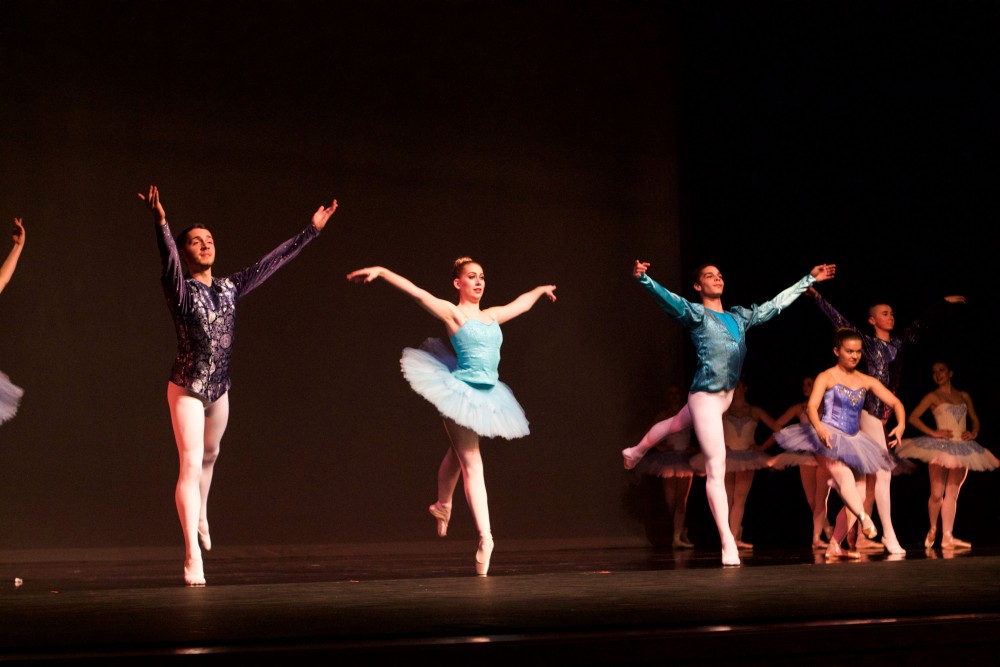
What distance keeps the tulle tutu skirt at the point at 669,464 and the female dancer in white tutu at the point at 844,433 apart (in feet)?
5.17

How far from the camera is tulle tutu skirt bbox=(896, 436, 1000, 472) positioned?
767 centimetres

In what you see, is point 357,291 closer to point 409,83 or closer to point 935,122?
point 409,83

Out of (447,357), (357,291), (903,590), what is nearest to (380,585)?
(447,357)

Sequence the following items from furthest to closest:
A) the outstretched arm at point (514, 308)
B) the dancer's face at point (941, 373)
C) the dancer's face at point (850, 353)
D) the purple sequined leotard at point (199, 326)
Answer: the dancer's face at point (941, 373) → the dancer's face at point (850, 353) → the outstretched arm at point (514, 308) → the purple sequined leotard at point (199, 326)

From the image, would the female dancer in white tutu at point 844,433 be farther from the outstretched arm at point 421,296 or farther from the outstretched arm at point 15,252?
the outstretched arm at point 15,252

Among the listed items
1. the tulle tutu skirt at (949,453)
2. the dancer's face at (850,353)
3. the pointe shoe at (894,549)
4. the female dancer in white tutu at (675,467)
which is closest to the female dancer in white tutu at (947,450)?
the tulle tutu skirt at (949,453)

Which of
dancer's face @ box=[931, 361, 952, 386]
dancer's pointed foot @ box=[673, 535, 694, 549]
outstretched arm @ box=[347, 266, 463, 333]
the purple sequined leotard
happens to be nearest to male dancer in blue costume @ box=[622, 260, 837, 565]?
outstretched arm @ box=[347, 266, 463, 333]

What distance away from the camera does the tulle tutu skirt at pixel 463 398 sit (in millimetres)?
5117

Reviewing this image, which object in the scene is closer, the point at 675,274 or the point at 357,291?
the point at 357,291

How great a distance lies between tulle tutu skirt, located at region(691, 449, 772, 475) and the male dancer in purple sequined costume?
13.4 feet

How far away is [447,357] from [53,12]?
3.64 m

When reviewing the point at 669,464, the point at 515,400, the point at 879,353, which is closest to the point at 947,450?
the point at 879,353

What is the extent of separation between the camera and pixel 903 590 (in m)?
4.03

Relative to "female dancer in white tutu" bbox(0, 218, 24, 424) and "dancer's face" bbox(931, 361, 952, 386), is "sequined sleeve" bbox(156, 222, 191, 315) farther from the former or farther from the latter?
"dancer's face" bbox(931, 361, 952, 386)
